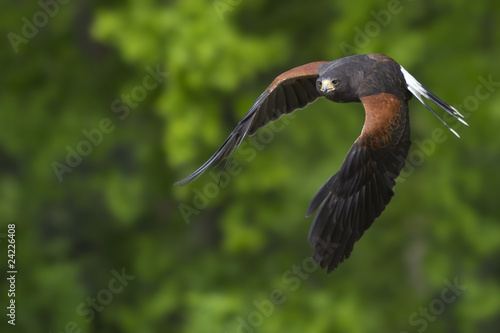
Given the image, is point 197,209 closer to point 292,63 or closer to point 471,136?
point 292,63

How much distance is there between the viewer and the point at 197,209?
9039mm

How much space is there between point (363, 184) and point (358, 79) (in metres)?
0.41

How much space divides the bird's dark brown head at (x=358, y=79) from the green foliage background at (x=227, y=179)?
5.18 metres

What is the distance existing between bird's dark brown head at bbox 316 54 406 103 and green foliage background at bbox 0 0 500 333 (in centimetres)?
518

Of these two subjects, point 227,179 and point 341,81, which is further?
point 227,179

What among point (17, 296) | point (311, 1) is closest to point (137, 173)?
point (17, 296)

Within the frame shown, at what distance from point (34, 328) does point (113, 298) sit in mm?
1006

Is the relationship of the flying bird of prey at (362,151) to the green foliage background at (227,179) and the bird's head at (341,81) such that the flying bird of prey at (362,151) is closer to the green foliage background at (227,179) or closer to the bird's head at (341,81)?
the bird's head at (341,81)

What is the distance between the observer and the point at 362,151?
257cm

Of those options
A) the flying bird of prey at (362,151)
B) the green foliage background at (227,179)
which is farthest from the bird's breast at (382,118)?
the green foliage background at (227,179)

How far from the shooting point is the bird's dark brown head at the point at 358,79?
7.71 ft

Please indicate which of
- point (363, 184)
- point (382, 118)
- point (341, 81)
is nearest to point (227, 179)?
point (363, 184)

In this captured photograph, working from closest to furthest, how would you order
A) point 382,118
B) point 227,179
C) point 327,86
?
point 327,86, point 382,118, point 227,179

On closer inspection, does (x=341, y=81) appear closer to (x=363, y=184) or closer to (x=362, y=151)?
(x=362, y=151)
